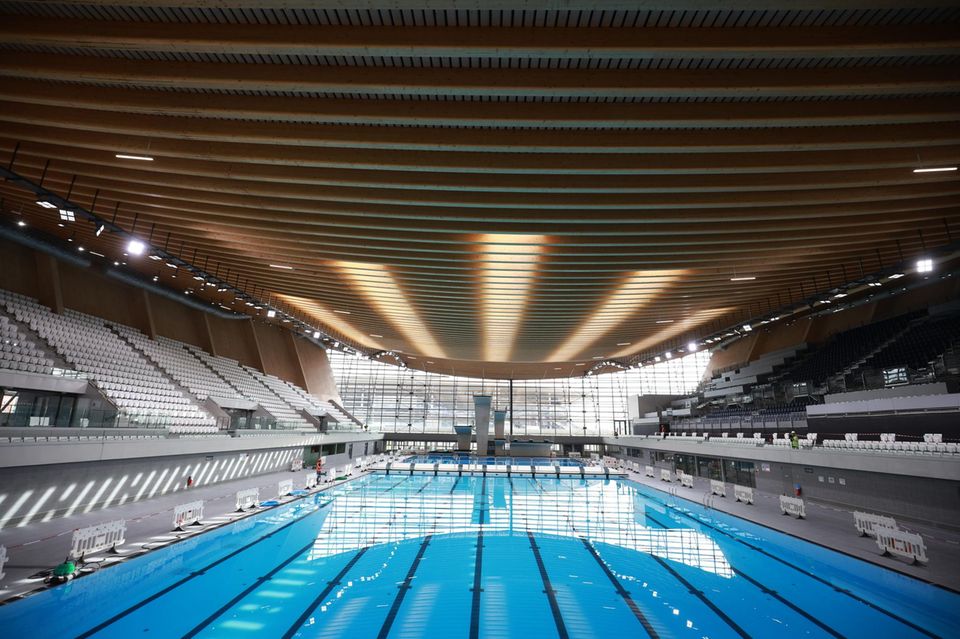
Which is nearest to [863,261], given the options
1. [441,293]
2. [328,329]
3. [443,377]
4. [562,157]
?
[562,157]

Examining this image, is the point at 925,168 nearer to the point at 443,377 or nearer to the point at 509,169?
the point at 509,169

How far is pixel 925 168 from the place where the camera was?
7.50m

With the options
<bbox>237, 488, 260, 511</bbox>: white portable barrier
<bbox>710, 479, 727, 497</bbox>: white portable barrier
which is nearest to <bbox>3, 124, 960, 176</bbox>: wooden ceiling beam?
<bbox>237, 488, 260, 511</bbox>: white portable barrier

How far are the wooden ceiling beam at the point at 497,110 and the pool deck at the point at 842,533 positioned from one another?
722cm

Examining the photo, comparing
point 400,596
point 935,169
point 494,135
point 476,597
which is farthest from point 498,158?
point 935,169

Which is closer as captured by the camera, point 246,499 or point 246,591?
point 246,591

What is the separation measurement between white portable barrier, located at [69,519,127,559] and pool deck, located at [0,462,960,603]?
0.20m

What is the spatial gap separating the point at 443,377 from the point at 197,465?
30.0 metres

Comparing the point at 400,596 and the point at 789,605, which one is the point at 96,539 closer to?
the point at 400,596

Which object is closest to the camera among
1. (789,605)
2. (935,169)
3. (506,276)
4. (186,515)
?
(789,605)

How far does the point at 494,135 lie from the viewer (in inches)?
271

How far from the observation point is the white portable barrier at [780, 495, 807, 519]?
1188cm

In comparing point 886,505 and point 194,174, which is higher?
point 194,174

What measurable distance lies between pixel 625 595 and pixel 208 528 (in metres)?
8.94
